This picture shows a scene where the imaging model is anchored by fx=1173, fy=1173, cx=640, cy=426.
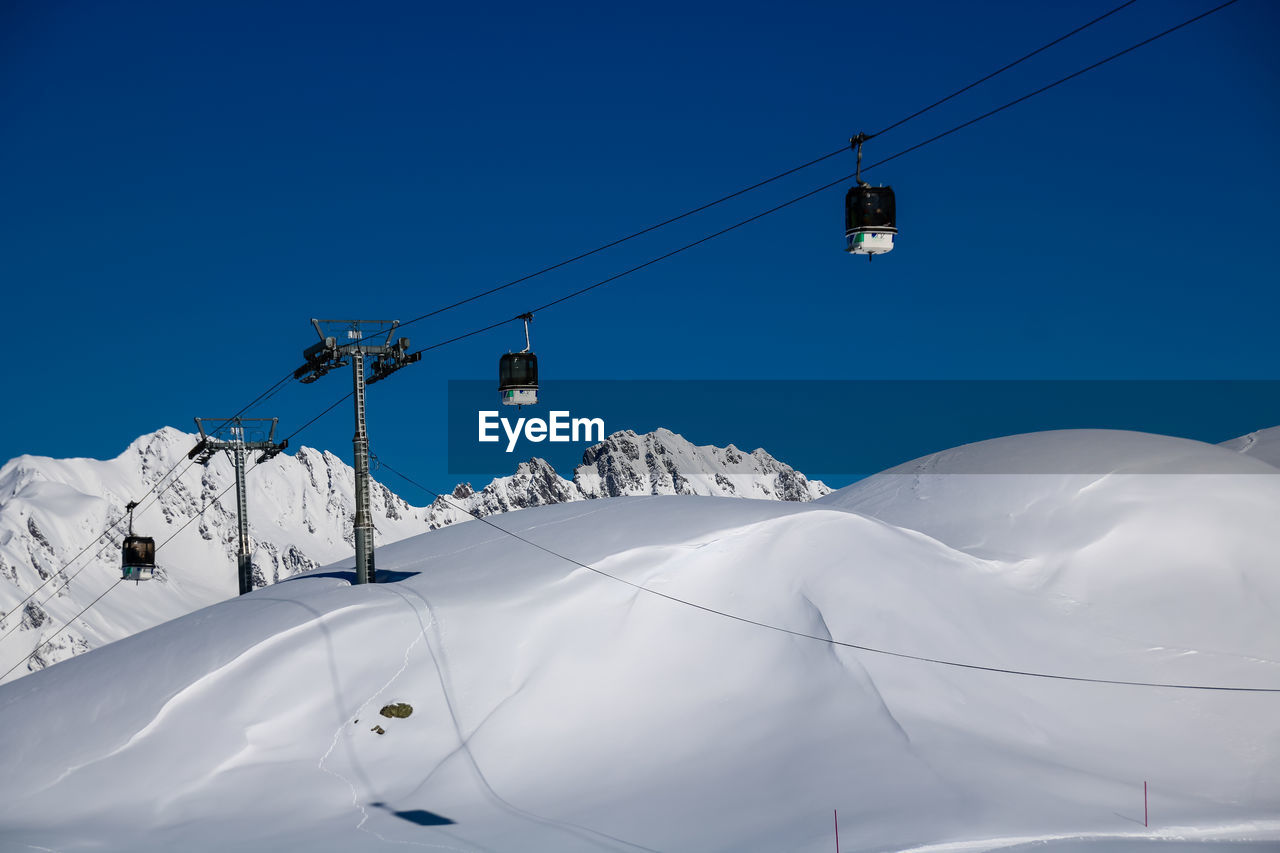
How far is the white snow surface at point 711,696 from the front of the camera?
2025 centimetres

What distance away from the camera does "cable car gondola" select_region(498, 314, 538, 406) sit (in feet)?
94.9

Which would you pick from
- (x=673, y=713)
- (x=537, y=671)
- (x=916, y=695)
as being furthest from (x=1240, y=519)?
(x=537, y=671)

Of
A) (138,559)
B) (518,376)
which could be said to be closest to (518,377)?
(518,376)

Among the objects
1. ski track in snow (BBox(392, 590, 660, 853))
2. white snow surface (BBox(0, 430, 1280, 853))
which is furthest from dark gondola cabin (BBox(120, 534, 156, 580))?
ski track in snow (BBox(392, 590, 660, 853))

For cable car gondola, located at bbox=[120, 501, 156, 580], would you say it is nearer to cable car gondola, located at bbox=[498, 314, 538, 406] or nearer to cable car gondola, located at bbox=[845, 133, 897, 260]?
cable car gondola, located at bbox=[498, 314, 538, 406]

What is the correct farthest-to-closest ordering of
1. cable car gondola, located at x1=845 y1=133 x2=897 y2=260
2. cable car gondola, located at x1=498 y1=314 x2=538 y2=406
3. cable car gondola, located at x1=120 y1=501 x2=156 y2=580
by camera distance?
cable car gondola, located at x1=120 y1=501 x2=156 y2=580, cable car gondola, located at x1=498 y1=314 x2=538 y2=406, cable car gondola, located at x1=845 y1=133 x2=897 y2=260

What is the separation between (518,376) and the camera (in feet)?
94.9

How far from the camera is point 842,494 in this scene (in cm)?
4234

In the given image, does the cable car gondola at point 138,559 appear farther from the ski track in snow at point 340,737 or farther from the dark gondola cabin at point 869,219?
the dark gondola cabin at point 869,219

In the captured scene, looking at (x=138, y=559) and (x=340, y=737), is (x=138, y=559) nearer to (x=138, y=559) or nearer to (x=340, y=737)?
(x=138, y=559)

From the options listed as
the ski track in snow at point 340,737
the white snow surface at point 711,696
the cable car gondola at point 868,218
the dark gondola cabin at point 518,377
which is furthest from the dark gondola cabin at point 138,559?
the cable car gondola at point 868,218

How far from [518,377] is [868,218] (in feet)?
40.7

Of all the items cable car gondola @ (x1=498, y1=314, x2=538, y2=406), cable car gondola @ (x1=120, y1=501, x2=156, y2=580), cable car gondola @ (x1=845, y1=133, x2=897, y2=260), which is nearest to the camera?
cable car gondola @ (x1=845, y1=133, x2=897, y2=260)

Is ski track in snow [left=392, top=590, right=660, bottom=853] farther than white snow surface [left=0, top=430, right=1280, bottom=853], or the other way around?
white snow surface [left=0, top=430, right=1280, bottom=853]
